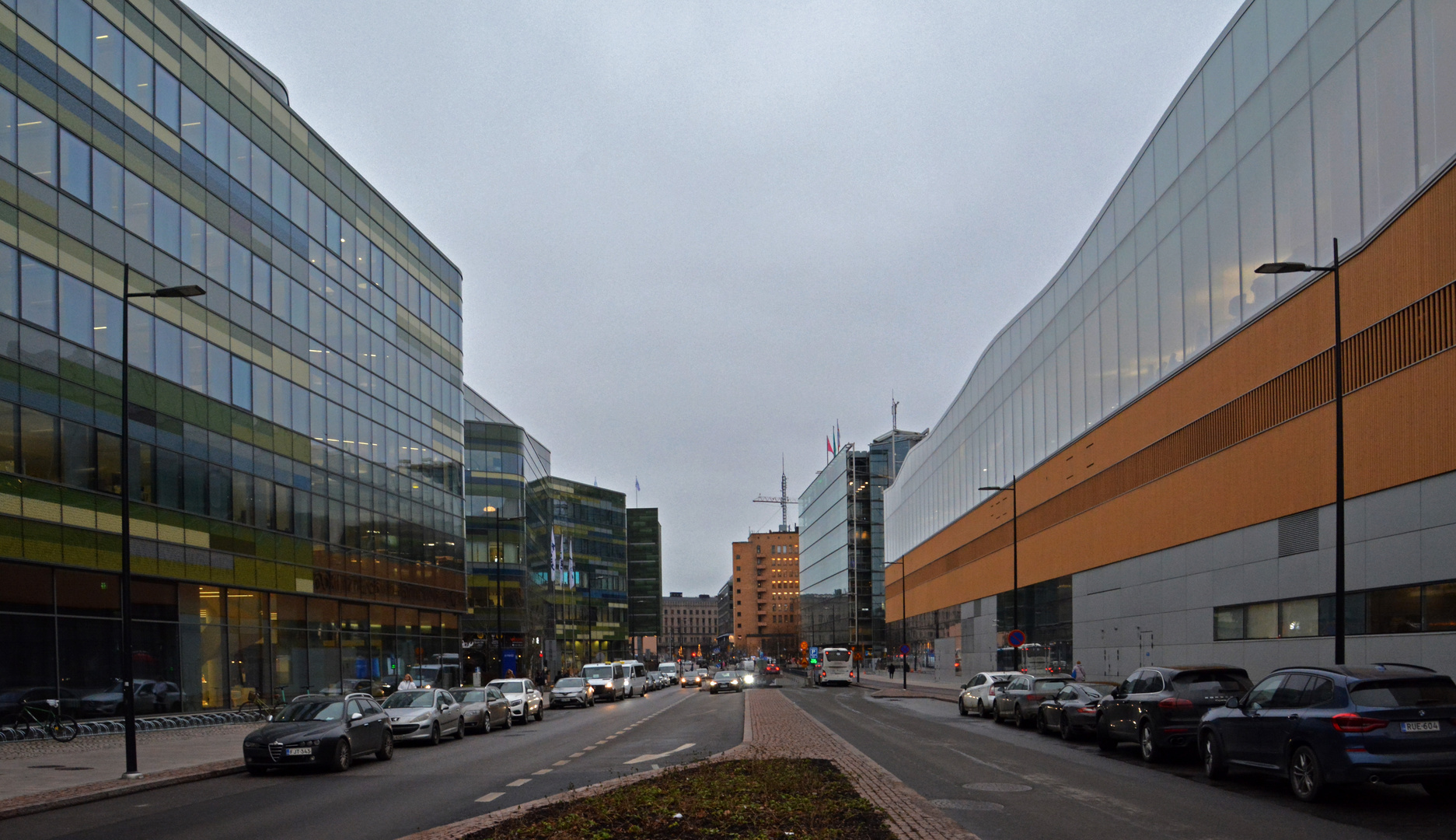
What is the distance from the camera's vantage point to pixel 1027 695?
1191 inches

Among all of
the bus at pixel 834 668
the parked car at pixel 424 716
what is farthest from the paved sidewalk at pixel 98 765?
the bus at pixel 834 668

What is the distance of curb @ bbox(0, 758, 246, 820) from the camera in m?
15.5

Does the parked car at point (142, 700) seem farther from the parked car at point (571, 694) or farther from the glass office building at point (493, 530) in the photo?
the glass office building at point (493, 530)

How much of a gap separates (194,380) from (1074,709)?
2861 cm

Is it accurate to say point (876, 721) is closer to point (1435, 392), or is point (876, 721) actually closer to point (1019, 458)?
point (1435, 392)

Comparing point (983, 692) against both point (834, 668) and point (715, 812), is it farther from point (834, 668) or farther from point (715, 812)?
point (834, 668)

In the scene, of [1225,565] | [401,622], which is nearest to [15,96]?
[401,622]

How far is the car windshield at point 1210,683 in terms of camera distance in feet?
65.5

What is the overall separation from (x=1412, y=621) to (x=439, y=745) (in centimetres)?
2243

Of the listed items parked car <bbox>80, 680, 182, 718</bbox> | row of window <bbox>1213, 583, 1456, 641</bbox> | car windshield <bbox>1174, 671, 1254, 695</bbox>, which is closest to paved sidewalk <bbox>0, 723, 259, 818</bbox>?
parked car <bbox>80, 680, 182, 718</bbox>

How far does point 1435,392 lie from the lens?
24.0 meters

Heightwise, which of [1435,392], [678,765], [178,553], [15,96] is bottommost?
[678,765]

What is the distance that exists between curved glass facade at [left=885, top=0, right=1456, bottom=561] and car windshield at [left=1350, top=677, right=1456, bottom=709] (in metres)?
14.4

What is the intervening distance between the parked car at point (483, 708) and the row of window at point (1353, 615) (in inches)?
861
